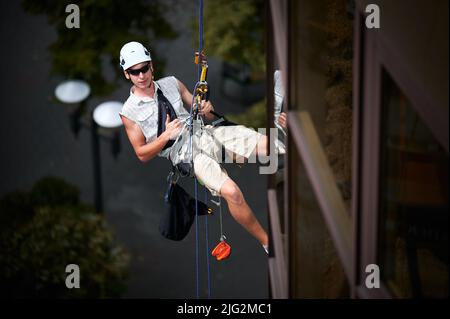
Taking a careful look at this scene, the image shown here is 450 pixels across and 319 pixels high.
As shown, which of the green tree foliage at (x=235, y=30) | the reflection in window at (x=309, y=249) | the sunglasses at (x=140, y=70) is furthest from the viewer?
the green tree foliage at (x=235, y=30)

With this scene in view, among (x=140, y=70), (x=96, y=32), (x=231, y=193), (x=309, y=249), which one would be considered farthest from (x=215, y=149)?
(x=96, y=32)

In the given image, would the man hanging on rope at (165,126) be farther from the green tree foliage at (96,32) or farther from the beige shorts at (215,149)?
the green tree foliage at (96,32)

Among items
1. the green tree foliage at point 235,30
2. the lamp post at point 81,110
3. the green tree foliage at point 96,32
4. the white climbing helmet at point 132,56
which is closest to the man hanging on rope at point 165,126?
the white climbing helmet at point 132,56

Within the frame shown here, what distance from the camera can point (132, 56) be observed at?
7.91m

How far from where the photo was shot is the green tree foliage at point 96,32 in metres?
15.8

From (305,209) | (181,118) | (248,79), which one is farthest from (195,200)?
(248,79)

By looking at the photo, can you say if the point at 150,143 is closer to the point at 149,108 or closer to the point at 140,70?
the point at 149,108

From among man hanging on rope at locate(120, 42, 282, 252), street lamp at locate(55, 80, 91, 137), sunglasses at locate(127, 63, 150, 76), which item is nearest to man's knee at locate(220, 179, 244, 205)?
man hanging on rope at locate(120, 42, 282, 252)

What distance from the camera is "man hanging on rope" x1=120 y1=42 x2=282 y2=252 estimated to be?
7.90 meters

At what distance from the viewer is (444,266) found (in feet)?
17.2

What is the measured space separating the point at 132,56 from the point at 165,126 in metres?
0.60

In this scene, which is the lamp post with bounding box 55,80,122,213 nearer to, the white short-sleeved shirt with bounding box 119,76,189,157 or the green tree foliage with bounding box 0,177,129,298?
the green tree foliage with bounding box 0,177,129,298

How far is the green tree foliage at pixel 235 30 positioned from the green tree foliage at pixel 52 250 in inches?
145
